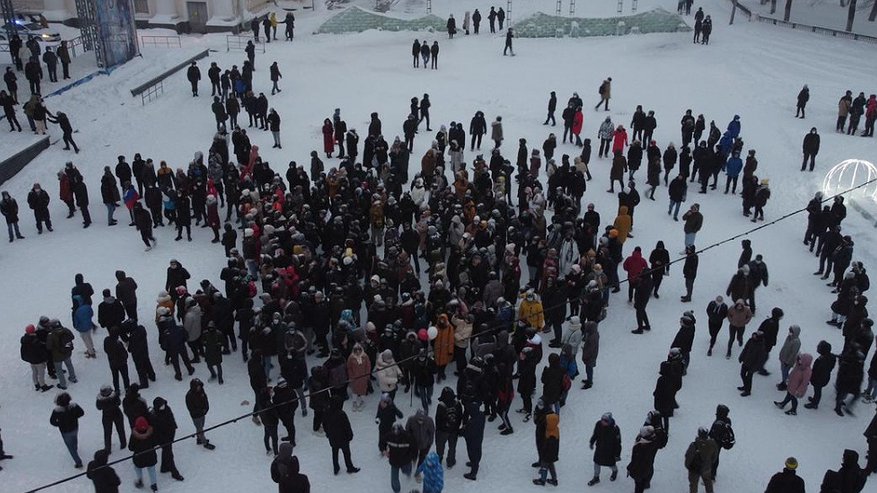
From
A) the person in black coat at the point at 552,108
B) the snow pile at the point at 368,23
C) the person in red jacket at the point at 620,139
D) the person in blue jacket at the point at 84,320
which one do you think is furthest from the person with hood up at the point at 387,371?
the snow pile at the point at 368,23

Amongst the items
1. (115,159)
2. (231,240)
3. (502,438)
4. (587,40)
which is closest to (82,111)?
(115,159)

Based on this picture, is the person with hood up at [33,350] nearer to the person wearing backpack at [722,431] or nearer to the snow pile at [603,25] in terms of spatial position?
the person wearing backpack at [722,431]

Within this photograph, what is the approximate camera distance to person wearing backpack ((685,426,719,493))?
33.7 feet

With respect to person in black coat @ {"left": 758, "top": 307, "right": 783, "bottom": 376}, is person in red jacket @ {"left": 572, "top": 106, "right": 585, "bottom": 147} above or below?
above

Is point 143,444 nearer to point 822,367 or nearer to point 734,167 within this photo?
point 822,367

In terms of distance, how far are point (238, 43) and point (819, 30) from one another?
87.6 ft

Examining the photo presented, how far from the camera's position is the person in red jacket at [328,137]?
2230 centimetres

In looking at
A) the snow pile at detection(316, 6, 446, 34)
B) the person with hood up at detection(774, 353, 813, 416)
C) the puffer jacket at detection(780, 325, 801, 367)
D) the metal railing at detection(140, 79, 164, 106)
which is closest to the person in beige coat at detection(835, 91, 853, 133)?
the puffer jacket at detection(780, 325, 801, 367)

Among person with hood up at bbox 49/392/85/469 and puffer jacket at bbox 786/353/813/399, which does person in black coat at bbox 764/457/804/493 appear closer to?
puffer jacket at bbox 786/353/813/399

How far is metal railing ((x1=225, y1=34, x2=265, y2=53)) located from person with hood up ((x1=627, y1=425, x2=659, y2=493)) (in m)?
27.9

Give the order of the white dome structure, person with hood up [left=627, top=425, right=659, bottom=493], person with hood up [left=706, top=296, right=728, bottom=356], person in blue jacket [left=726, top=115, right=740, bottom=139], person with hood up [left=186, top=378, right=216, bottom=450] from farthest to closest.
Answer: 1. person in blue jacket [left=726, top=115, right=740, bottom=139]
2. the white dome structure
3. person with hood up [left=706, top=296, right=728, bottom=356]
4. person with hood up [left=186, top=378, right=216, bottom=450]
5. person with hood up [left=627, top=425, right=659, bottom=493]

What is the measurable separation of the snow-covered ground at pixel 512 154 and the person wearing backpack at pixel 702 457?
0.76 m

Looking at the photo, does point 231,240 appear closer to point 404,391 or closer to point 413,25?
point 404,391

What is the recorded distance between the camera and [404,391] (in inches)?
518
